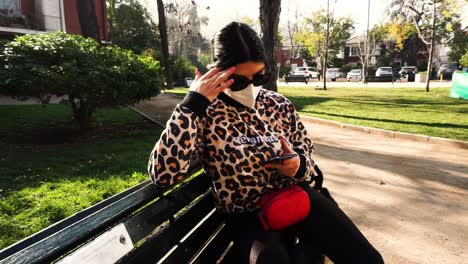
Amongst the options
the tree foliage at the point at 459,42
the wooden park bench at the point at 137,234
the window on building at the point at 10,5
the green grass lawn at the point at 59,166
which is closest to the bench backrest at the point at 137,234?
the wooden park bench at the point at 137,234

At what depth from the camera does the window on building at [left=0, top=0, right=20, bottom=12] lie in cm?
1892

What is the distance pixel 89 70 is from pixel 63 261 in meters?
6.21

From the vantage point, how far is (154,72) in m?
8.35

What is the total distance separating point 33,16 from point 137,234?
23.3 m

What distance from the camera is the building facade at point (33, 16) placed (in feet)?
60.6

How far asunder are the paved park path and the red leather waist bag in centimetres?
156

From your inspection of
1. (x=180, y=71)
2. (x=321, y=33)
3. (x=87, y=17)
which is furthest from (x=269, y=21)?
(x=321, y=33)

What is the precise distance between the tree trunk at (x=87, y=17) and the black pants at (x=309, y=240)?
413 inches

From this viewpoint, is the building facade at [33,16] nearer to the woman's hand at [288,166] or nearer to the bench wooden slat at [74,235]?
the woman's hand at [288,166]

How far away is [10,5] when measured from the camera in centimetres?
1925

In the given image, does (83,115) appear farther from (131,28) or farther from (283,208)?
(131,28)

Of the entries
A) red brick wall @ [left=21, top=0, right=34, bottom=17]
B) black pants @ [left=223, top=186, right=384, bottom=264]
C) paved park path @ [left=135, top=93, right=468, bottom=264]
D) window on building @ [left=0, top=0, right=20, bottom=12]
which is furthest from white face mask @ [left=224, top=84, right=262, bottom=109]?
red brick wall @ [left=21, top=0, right=34, bottom=17]

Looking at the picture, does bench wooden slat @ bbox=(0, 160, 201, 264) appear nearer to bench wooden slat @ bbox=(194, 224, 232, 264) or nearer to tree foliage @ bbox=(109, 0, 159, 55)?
bench wooden slat @ bbox=(194, 224, 232, 264)

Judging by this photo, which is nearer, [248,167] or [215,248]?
[248,167]
